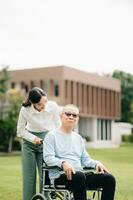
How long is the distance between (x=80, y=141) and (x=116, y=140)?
55.3m

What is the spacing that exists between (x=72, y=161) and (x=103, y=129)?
53.5m

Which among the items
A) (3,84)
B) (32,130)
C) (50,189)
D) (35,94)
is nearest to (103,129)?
(3,84)

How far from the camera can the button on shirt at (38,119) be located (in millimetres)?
6273

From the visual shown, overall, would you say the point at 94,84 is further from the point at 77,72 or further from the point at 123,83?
the point at 123,83

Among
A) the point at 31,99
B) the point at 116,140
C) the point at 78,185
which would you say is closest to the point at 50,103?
the point at 31,99

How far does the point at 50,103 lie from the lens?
6312 millimetres

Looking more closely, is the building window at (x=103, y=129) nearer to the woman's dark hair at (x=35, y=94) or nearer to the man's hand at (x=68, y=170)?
the woman's dark hair at (x=35, y=94)

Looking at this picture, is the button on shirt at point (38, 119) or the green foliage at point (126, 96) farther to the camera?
the green foliage at point (126, 96)

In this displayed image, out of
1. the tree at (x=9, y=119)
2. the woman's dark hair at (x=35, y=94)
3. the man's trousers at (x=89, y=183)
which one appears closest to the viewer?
the man's trousers at (x=89, y=183)

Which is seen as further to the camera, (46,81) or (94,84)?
(94,84)

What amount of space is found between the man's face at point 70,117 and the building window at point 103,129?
5119cm

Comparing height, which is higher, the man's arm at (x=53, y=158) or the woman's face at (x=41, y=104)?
the woman's face at (x=41, y=104)

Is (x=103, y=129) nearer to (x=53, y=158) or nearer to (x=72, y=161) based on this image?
(x=72, y=161)

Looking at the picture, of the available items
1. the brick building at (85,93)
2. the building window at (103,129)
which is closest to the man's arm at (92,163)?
the brick building at (85,93)
